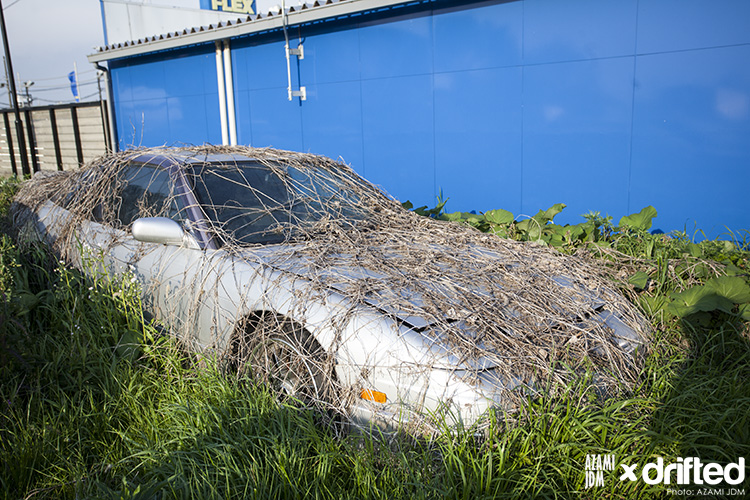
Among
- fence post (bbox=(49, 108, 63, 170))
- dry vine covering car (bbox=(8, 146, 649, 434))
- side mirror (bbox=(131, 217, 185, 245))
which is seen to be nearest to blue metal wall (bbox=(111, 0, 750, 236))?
dry vine covering car (bbox=(8, 146, 649, 434))

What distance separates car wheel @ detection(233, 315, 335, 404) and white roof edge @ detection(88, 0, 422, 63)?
5396 mm

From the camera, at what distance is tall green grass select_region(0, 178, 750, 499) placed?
215 centimetres

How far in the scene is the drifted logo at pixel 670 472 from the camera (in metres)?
2.19

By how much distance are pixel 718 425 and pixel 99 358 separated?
331 cm

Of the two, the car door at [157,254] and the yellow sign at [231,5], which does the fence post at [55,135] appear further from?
the car door at [157,254]

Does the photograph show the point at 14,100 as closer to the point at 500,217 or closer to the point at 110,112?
the point at 110,112

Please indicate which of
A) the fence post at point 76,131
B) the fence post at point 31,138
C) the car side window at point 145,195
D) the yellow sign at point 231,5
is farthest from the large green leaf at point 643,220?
the fence post at point 31,138

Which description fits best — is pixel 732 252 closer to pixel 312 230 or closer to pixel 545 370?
pixel 545 370

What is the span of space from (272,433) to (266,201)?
1.68m

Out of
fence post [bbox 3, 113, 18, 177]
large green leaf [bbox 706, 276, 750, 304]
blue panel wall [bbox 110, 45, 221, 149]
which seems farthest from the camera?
fence post [bbox 3, 113, 18, 177]

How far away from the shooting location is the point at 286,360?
276 cm

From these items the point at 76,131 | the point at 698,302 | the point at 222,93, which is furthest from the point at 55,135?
the point at 698,302

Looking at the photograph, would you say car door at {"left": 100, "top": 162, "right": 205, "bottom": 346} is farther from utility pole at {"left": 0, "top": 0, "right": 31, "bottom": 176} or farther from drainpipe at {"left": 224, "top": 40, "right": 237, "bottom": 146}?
utility pole at {"left": 0, "top": 0, "right": 31, "bottom": 176}

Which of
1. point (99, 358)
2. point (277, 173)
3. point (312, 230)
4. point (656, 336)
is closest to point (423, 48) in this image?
point (277, 173)
